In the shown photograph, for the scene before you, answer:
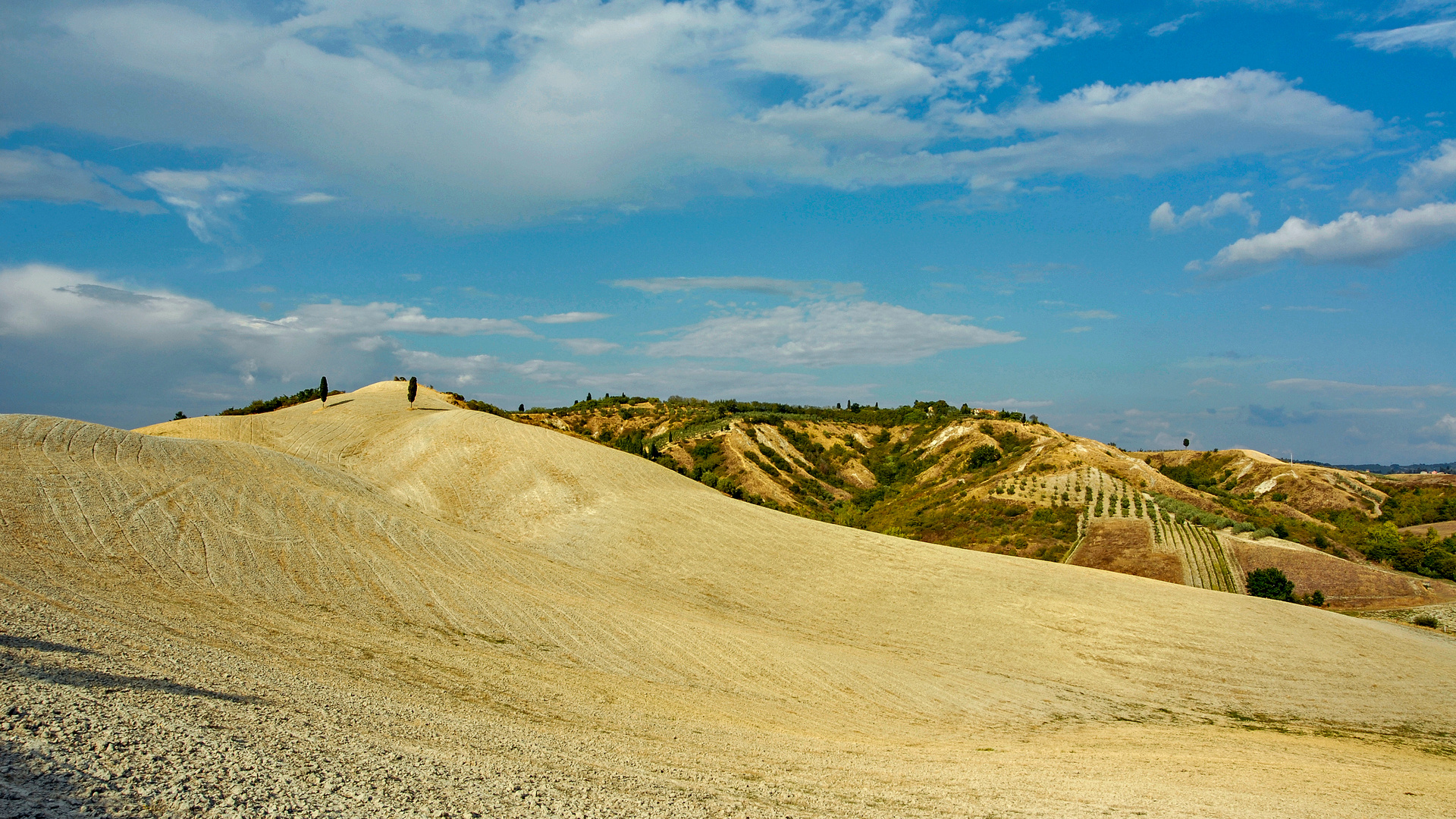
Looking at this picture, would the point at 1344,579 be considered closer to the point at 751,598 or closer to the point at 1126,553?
the point at 1126,553

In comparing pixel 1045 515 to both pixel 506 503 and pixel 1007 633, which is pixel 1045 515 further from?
pixel 506 503

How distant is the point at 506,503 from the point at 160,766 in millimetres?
27786

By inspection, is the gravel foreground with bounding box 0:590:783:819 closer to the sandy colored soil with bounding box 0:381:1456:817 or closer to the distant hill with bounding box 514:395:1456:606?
the sandy colored soil with bounding box 0:381:1456:817

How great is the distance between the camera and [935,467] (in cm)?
8175

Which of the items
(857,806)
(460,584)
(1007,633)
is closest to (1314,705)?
(1007,633)

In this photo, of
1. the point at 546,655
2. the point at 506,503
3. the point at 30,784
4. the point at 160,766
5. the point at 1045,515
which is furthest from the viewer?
the point at 1045,515

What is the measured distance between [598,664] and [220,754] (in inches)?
405

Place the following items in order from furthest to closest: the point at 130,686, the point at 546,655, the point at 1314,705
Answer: the point at 1314,705 < the point at 546,655 < the point at 130,686

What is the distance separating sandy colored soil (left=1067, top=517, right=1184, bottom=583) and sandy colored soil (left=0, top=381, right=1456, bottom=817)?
1129 cm

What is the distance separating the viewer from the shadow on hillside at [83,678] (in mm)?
10109

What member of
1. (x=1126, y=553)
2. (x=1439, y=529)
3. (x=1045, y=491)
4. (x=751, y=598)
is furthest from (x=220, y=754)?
(x=1439, y=529)

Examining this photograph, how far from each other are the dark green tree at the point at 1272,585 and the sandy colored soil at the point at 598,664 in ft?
21.9

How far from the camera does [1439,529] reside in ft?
225

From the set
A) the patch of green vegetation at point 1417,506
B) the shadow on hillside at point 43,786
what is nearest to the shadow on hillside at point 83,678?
the shadow on hillside at point 43,786
